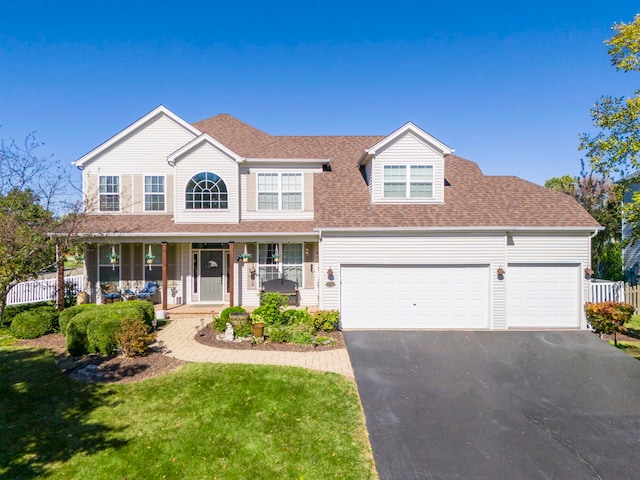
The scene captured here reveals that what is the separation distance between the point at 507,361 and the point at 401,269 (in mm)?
4493

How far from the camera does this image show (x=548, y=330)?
41.0 feet

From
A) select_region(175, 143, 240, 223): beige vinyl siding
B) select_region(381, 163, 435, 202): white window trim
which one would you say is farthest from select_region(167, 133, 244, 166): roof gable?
select_region(381, 163, 435, 202): white window trim

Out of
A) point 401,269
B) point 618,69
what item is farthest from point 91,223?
point 618,69

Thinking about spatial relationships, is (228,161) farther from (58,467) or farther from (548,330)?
(548,330)

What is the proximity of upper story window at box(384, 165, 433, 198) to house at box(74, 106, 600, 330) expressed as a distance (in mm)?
44

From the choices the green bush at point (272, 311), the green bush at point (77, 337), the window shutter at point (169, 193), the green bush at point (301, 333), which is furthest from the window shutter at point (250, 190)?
the green bush at point (77, 337)

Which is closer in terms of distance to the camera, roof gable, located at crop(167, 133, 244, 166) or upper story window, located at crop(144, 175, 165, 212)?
roof gable, located at crop(167, 133, 244, 166)

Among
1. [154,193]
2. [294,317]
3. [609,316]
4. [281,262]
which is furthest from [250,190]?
[609,316]

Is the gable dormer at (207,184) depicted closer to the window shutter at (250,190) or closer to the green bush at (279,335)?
the window shutter at (250,190)

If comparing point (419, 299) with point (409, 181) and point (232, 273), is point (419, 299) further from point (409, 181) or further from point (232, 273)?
point (232, 273)

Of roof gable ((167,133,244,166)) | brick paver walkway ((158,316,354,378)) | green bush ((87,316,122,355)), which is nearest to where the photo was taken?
brick paver walkway ((158,316,354,378))

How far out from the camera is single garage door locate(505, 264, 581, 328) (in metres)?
12.6

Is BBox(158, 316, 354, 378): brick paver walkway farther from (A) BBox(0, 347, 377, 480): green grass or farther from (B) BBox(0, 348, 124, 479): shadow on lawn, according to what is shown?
(B) BBox(0, 348, 124, 479): shadow on lawn

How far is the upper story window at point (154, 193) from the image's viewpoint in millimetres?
16359
